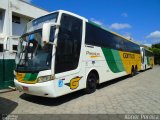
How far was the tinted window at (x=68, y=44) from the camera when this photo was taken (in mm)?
6307

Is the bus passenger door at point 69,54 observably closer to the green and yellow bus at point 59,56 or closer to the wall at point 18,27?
the green and yellow bus at point 59,56

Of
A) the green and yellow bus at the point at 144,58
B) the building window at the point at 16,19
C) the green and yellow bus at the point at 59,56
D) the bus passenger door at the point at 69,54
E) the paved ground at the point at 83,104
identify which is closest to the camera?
the paved ground at the point at 83,104

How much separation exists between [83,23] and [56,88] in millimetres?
3206

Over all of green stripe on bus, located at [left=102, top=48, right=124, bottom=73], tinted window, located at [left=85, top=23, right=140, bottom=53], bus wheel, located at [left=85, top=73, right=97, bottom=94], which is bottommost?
bus wheel, located at [left=85, top=73, right=97, bottom=94]

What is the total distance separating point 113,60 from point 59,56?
17.8 ft

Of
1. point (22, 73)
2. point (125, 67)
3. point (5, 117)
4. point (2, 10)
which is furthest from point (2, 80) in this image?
point (2, 10)

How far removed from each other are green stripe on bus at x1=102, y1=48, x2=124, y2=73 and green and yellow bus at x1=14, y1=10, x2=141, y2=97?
95cm

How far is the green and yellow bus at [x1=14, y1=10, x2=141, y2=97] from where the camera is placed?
601 centimetres

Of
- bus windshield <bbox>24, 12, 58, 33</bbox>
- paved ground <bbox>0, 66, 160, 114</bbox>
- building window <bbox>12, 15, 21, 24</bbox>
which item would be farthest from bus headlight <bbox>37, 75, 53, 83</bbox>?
building window <bbox>12, 15, 21, 24</bbox>

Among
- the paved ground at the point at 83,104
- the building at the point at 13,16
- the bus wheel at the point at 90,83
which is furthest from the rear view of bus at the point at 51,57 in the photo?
the building at the point at 13,16

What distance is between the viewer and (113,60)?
35.8 ft

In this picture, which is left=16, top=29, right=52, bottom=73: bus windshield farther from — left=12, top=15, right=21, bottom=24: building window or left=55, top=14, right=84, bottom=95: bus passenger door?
left=12, top=15, right=21, bottom=24: building window

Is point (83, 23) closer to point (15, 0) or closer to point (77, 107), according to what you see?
point (77, 107)

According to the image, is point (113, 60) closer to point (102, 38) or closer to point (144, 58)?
point (102, 38)
